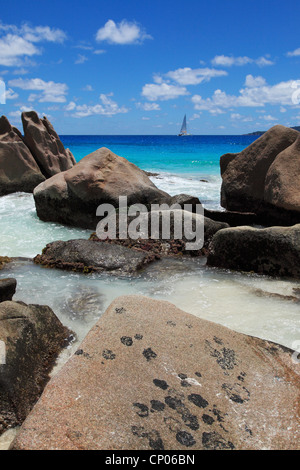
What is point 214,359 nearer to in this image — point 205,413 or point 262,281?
point 205,413

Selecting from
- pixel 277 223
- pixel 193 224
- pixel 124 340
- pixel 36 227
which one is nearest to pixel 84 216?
pixel 36 227

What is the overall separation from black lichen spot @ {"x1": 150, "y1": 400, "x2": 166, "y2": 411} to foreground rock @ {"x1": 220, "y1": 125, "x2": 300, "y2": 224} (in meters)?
7.02

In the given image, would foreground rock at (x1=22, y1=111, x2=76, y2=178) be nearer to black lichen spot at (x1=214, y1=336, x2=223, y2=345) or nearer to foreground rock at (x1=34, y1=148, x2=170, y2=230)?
foreground rock at (x1=34, y1=148, x2=170, y2=230)

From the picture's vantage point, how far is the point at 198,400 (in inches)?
104

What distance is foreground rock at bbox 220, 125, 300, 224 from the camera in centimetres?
892

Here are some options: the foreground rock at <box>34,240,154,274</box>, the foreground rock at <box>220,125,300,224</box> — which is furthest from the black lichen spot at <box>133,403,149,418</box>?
the foreground rock at <box>220,125,300,224</box>

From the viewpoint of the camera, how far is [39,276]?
6.92 meters

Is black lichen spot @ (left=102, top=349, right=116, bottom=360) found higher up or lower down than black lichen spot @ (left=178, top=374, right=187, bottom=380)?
higher up

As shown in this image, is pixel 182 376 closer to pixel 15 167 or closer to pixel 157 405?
pixel 157 405

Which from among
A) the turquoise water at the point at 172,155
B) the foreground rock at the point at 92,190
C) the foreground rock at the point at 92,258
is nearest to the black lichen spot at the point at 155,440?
the foreground rock at the point at 92,258

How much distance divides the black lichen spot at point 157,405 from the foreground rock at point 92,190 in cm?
825

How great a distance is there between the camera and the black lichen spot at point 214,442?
2.31 meters

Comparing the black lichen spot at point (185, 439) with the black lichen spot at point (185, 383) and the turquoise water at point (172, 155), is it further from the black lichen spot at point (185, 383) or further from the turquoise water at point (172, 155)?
→ the turquoise water at point (172, 155)
